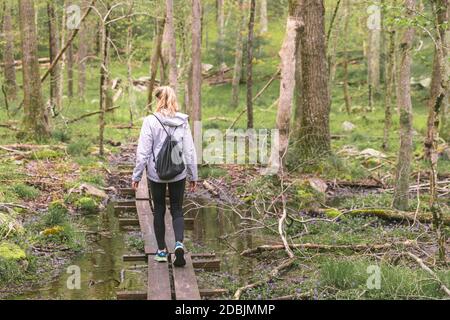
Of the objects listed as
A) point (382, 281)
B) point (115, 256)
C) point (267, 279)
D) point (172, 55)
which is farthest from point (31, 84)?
point (382, 281)

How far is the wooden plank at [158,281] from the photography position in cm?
683

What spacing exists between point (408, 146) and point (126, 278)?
5.77 m

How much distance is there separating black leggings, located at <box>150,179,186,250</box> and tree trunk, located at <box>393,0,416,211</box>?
4562 millimetres

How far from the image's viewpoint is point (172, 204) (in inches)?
323

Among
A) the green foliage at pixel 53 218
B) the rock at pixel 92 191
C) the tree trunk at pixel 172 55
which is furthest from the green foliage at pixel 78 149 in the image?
the green foliage at pixel 53 218

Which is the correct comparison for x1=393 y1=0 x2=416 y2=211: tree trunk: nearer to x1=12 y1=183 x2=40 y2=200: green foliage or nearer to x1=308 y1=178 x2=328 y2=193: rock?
x1=308 y1=178 x2=328 y2=193: rock

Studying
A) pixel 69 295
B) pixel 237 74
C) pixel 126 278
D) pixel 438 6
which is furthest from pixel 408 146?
pixel 237 74

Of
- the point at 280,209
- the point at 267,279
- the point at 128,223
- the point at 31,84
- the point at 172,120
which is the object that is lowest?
the point at 267,279

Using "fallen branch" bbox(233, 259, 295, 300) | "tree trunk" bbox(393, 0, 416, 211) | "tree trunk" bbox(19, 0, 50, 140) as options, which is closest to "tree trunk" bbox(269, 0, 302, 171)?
"tree trunk" bbox(393, 0, 416, 211)

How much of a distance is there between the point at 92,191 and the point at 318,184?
4941 millimetres

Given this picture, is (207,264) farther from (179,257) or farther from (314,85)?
(314,85)

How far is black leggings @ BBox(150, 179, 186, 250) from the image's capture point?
8.06 meters

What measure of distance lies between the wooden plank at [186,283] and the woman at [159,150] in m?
0.16
